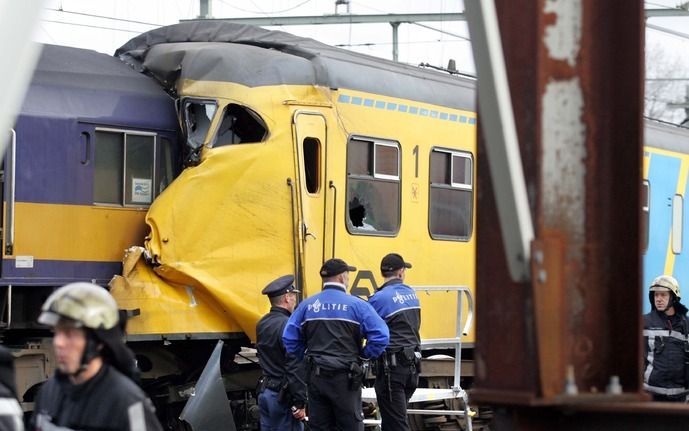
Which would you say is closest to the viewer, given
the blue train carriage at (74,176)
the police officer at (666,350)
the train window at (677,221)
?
the police officer at (666,350)

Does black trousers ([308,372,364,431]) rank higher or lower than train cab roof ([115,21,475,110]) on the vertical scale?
lower

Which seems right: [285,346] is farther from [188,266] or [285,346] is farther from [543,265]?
[543,265]

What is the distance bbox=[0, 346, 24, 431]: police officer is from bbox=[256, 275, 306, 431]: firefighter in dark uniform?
6.25m

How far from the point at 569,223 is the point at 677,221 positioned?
15062mm

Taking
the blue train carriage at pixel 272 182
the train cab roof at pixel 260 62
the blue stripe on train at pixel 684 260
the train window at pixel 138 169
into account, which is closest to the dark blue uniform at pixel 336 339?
the blue train carriage at pixel 272 182

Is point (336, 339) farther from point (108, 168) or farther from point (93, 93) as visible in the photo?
point (93, 93)

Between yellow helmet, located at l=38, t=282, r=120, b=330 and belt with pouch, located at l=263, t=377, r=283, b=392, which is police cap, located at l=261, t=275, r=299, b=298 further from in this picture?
yellow helmet, located at l=38, t=282, r=120, b=330

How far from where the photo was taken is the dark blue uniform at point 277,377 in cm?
1157

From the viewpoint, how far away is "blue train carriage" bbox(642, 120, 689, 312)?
18.3 m

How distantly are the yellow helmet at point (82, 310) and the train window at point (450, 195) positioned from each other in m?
10.1

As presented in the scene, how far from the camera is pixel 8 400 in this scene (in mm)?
4961

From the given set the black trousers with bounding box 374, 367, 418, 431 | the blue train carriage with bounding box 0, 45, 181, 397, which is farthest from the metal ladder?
the blue train carriage with bounding box 0, 45, 181, 397

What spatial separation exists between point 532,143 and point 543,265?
16.2 inches

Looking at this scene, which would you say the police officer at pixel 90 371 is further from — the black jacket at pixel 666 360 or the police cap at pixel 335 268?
the black jacket at pixel 666 360
